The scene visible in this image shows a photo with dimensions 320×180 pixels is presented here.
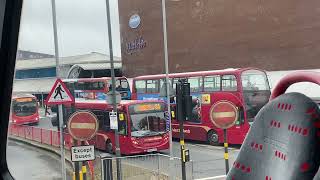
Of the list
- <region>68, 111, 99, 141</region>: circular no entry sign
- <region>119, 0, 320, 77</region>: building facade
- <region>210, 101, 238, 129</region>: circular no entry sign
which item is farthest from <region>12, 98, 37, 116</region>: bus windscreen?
<region>210, 101, 238, 129</region>: circular no entry sign

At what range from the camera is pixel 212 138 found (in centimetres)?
416

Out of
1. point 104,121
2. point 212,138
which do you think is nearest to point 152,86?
point 104,121

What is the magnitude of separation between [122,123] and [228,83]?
1708 mm

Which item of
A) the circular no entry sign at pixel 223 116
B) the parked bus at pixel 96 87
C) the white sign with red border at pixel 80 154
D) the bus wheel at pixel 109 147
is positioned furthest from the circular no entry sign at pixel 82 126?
the circular no entry sign at pixel 223 116

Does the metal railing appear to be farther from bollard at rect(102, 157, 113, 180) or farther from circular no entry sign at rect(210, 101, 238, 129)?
circular no entry sign at rect(210, 101, 238, 129)

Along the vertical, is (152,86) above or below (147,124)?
above

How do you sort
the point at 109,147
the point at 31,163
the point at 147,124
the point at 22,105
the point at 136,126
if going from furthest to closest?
the point at 147,124
the point at 136,126
the point at 109,147
the point at 31,163
the point at 22,105

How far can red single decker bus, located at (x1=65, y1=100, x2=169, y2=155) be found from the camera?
15.8 ft

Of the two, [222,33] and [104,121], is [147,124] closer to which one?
[104,121]

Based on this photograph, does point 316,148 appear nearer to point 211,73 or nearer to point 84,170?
point 84,170

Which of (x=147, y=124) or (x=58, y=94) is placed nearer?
(x=58, y=94)

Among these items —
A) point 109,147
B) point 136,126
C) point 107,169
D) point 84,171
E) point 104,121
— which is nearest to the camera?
point 84,171

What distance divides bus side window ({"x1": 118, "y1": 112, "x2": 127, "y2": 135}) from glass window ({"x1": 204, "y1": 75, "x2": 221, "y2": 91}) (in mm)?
1224

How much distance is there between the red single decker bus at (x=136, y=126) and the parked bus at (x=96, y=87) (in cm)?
8
